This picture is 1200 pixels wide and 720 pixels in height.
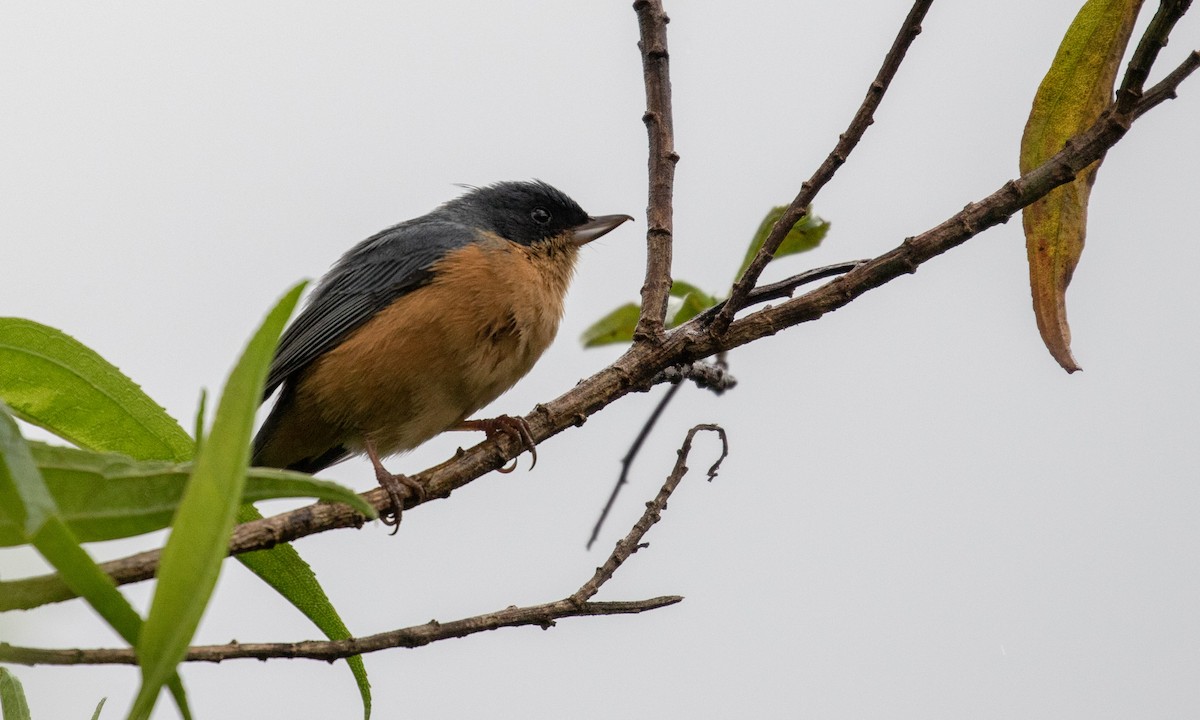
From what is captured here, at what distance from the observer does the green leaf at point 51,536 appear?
3.79ft

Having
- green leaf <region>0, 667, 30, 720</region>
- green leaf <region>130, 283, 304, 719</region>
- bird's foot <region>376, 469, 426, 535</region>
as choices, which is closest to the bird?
bird's foot <region>376, 469, 426, 535</region>

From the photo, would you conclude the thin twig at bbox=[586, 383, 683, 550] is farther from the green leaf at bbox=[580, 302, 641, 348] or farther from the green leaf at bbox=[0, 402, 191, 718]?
the green leaf at bbox=[0, 402, 191, 718]

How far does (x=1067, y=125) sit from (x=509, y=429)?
5.49ft

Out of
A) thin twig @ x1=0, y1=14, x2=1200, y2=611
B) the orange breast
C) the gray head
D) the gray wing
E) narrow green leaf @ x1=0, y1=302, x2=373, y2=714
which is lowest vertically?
narrow green leaf @ x1=0, y1=302, x2=373, y2=714

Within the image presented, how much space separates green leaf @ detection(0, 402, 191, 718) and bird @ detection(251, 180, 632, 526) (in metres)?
2.87

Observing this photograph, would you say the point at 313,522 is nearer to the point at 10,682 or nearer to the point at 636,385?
the point at 10,682

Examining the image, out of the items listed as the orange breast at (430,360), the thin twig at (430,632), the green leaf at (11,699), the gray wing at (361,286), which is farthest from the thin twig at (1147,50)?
the gray wing at (361,286)

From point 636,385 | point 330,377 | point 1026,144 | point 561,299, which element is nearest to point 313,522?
point 636,385

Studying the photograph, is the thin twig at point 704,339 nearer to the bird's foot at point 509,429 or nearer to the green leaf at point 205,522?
the bird's foot at point 509,429

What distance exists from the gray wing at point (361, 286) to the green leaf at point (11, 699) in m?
2.86

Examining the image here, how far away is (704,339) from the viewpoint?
9.18 ft

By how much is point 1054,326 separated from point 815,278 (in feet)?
1.90

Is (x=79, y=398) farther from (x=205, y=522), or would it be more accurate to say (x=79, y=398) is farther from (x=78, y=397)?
(x=205, y=522)

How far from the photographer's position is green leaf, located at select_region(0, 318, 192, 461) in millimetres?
1862
